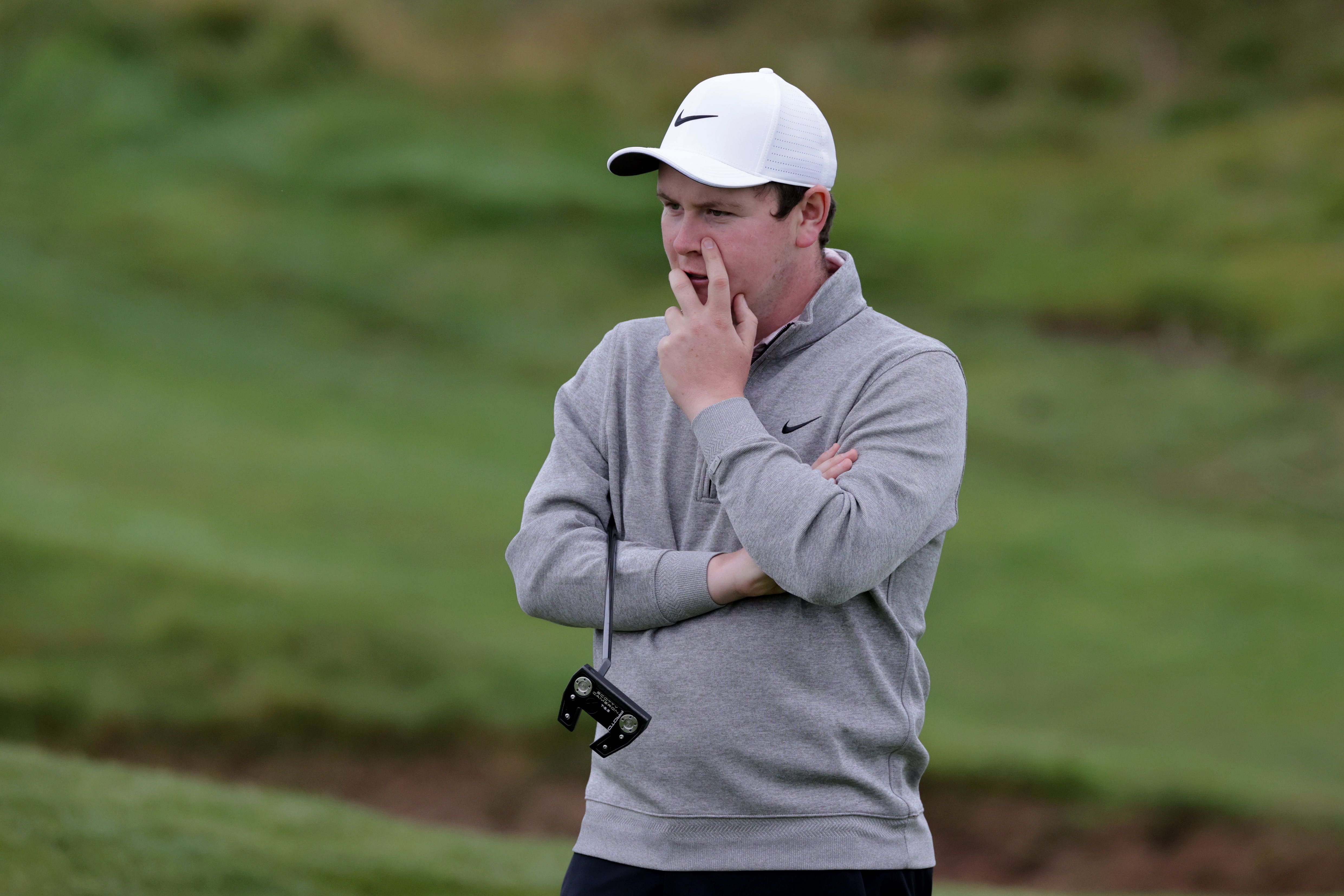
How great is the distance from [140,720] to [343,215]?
25.9 feet

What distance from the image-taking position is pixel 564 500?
104 inches

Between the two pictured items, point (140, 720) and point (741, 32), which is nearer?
point (140, 720)

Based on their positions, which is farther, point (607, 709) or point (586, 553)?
point (586, 553)

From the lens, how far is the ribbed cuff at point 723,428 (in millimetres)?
2338

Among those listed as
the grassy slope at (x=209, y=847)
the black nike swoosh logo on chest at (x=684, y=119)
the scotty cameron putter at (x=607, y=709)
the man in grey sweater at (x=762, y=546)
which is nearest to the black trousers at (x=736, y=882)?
the man in grey sweater at (x=762, y=546)

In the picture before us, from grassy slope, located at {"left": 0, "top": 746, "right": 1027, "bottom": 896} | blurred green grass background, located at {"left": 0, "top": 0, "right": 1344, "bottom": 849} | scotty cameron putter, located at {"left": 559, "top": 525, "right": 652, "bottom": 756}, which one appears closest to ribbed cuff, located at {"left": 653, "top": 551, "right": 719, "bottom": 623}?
scotty cameron putter, located at {"left": 559, "top": 525, "right": 652, "bottom": 756}

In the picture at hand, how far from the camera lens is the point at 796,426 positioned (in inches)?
97.8

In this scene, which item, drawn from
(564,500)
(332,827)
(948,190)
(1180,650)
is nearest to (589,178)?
(948,190)

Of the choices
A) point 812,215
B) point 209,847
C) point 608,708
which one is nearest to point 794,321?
point 812,215

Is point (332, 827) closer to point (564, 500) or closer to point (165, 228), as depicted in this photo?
point (564, 500)

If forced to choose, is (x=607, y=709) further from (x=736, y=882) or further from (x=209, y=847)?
(x=209, y=847)

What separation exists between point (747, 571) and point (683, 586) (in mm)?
118

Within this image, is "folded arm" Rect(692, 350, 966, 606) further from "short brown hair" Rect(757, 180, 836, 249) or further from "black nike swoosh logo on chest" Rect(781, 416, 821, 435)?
"short brown hair" Rect(757, 180, 836, 249)

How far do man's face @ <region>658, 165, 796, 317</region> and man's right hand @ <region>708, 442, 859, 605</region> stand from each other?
32 cm
